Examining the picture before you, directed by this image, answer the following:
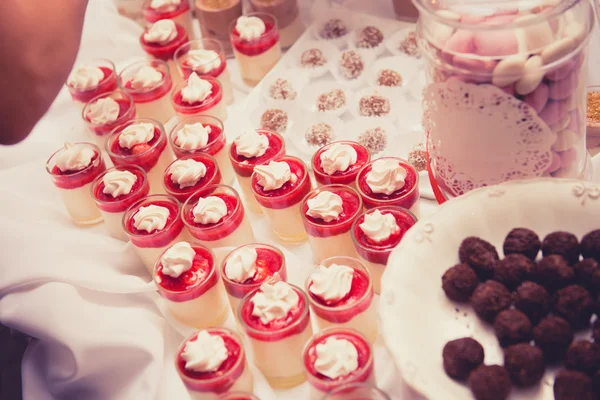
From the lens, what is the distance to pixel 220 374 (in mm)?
1297

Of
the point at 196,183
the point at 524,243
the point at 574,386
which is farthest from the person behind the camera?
the point at 196,183

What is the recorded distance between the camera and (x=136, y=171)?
6.30ft

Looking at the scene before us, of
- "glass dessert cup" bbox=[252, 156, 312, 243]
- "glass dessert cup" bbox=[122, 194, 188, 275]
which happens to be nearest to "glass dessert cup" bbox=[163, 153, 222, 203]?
"glass dessert cup" bbox=[122, 194, 188, 275]

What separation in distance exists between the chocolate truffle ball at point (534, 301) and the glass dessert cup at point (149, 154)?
48.1 inches

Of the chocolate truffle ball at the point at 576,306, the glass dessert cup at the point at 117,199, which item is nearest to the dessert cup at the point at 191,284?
the glass dessert cup at the point at 117,199

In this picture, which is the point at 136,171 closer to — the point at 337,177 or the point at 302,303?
the point at 337,177

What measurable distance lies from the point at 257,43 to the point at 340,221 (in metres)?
1.01

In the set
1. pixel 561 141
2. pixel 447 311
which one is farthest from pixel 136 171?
pixel 561 141

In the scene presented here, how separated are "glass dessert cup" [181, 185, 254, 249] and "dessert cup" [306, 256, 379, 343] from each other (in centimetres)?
35

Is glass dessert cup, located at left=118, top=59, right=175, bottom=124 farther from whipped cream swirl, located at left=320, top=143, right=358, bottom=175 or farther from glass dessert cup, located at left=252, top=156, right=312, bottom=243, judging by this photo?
whipped cream swirl, located at left=320, top=143, right=358, bottom=175

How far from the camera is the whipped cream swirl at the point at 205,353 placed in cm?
130

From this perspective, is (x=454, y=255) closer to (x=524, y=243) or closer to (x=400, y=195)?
(x=524, y=243)

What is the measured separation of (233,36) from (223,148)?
0.59 m

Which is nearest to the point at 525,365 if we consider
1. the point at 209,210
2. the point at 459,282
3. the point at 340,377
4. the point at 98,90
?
the point at 459,282
